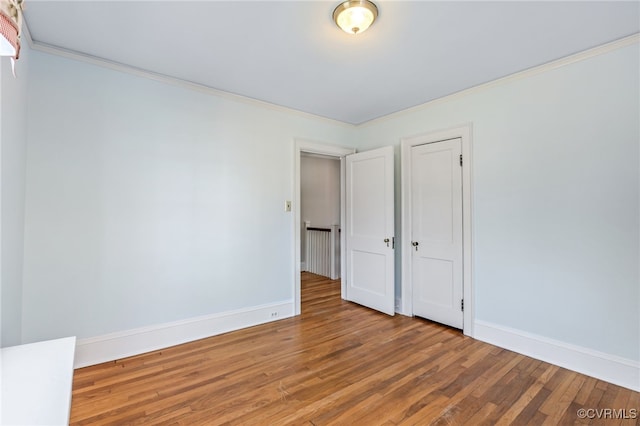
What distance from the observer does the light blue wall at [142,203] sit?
2.25 metres

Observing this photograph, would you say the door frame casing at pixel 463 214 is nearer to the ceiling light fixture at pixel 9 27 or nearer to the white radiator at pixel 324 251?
the white radiator at pixel 324 251

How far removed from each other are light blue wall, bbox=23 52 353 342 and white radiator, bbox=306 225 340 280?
2046 mm

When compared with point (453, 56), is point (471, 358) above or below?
below

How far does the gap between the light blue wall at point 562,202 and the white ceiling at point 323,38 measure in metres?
0.29

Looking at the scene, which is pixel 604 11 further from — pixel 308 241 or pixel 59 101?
pixel 308 241

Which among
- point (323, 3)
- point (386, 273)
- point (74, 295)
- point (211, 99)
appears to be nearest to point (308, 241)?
point (386, 273)

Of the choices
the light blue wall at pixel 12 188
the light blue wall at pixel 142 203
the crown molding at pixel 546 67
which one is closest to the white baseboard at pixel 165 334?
the light blue wall at pixel 142 203

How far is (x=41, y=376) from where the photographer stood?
1112mm

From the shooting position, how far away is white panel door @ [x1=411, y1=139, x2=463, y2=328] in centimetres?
312

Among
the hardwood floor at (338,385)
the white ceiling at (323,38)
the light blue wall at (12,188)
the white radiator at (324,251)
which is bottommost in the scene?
the hardwood floor at (338,385)

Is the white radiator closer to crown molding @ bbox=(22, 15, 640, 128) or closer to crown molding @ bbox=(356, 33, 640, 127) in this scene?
crown molding @ bbox=(22, 15, 640, 128)

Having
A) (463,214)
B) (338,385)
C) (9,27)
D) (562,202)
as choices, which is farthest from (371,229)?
(9,27)

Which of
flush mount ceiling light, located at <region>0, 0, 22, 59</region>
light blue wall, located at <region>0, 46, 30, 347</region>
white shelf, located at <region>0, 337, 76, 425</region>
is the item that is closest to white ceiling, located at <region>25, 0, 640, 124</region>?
light blue wall, located at <region>0, 46, 30, 347</region>

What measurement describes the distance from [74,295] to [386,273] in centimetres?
309
